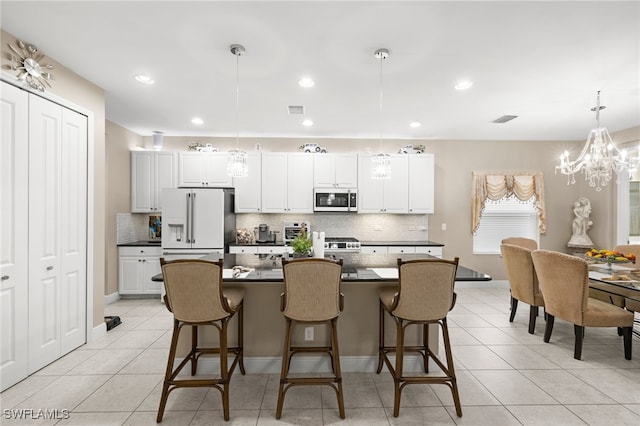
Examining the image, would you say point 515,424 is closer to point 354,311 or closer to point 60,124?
point 354,311

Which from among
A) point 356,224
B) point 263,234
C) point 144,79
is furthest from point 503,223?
point 144,79

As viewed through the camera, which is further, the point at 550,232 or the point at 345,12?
the point at 550,232

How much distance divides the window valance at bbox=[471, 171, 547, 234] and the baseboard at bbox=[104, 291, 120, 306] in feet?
20.3

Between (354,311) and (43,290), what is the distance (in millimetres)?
2748

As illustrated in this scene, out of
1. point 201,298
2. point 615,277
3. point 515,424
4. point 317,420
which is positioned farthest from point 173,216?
point 615,277

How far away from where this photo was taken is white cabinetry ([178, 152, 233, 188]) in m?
5.39

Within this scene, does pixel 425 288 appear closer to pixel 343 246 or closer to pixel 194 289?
pixel 194 289

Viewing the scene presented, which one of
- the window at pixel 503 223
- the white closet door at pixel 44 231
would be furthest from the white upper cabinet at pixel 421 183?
the white closet door at pixel 44 231

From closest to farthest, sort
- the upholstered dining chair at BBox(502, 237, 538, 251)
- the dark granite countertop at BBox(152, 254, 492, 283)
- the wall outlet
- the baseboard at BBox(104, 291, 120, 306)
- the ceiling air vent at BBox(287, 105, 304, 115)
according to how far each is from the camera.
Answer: the dark granite countertop at BBox(152, 254, 492, 283), the wall outlet, the ceiling air vent at BBox(287, 105, 304, 115), the upholstered dining chair at BBox(502, 237, 538, 251), the baseboard at BBox(104, 291, 120, 306)

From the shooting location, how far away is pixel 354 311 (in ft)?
9.38

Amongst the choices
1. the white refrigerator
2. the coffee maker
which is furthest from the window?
the white refrigerator

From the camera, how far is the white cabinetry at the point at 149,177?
5332 mm

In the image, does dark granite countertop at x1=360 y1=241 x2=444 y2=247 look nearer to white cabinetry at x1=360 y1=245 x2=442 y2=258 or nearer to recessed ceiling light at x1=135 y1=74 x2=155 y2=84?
white cabinetry at x1=360 y1=245 x2=442 y2=258

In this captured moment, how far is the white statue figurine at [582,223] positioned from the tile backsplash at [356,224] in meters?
2.61
